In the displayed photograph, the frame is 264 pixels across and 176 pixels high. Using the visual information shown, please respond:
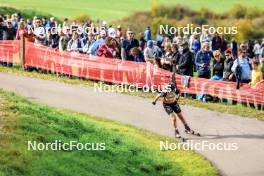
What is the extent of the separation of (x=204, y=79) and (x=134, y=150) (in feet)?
19.9

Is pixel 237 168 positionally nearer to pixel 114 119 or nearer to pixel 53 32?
pixel 114 119

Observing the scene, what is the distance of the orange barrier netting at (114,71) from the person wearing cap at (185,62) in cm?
26

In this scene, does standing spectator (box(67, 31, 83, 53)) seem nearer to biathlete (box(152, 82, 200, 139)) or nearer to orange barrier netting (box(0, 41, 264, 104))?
orange barrier netting (box(0, 41, 264, 104))

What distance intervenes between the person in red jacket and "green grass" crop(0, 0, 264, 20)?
94.8ft

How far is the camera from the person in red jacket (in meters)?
27.4

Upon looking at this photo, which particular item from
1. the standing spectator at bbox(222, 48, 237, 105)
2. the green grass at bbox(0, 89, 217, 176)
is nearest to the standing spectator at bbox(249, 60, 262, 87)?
the standing spectator at bbox(222, 48, 237, 105)

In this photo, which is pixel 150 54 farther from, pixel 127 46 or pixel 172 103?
pixel 172 103

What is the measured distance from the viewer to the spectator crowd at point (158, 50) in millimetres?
24391

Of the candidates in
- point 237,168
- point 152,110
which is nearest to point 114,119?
point 152,110

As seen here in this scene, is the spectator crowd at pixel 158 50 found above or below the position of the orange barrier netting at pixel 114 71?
above

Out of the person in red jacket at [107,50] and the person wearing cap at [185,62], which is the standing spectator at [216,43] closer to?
the person in red jacket at [107,50]

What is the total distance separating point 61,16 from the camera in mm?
55875

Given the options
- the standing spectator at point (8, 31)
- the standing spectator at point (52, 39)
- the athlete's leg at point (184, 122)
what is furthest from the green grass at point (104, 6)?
the athlete's leg at point (184, 122)

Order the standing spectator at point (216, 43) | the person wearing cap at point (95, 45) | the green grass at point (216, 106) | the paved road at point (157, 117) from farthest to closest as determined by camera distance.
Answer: the standing spectator at point (216, 43)
the person wearing cap at point (95, 45)
the green grass at point (216, 106)
the paved road at point (157, 117)
